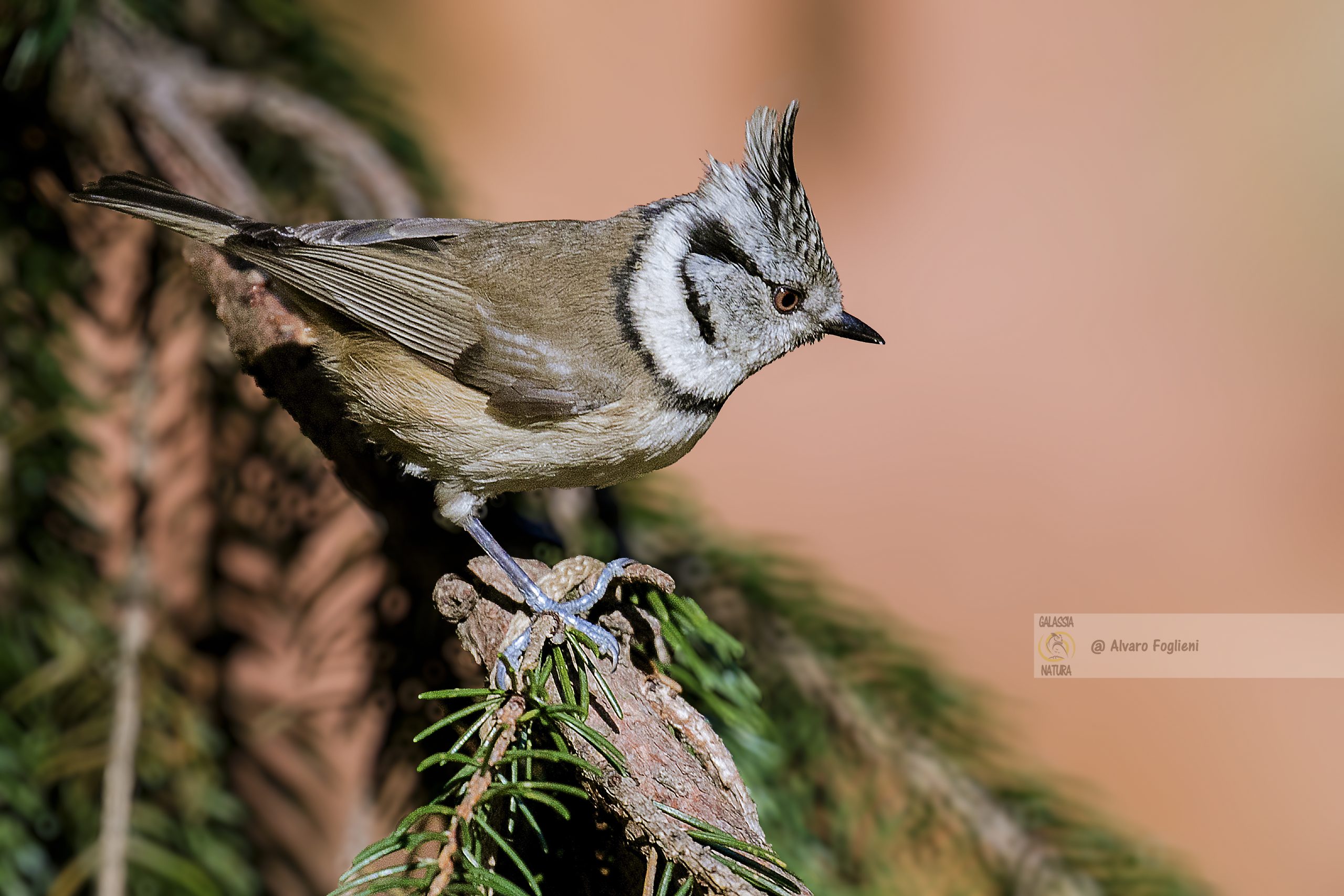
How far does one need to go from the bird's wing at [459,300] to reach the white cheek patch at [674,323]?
9cm

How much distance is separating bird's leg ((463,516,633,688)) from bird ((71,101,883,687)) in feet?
0.05

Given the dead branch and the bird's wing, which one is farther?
the bird's wing

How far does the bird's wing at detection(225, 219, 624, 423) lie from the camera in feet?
5.05

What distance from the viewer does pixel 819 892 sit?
4.50 feet

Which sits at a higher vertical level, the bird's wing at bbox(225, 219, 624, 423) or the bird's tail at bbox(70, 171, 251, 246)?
the bird's wing at bbox(225, 219, 624, 423)

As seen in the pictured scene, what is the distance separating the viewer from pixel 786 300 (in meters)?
1.64

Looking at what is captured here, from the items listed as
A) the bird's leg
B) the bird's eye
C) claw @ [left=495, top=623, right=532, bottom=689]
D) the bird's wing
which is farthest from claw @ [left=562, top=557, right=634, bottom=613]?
the bird's eye

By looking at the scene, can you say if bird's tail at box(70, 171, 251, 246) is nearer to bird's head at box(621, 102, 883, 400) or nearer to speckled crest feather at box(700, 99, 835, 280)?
bird's head at box(621, 102, 883, 400)

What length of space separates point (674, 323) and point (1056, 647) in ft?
3.92

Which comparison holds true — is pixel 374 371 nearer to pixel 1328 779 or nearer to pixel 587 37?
pixel 1328 779

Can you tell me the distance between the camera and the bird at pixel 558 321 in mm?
1545

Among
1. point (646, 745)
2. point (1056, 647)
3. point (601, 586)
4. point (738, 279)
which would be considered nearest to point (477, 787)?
point (646, 745)

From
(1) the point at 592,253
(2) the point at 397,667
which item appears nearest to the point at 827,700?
(2) the point at 397,667

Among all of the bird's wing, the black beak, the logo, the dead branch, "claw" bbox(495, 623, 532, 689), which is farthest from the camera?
the logo
